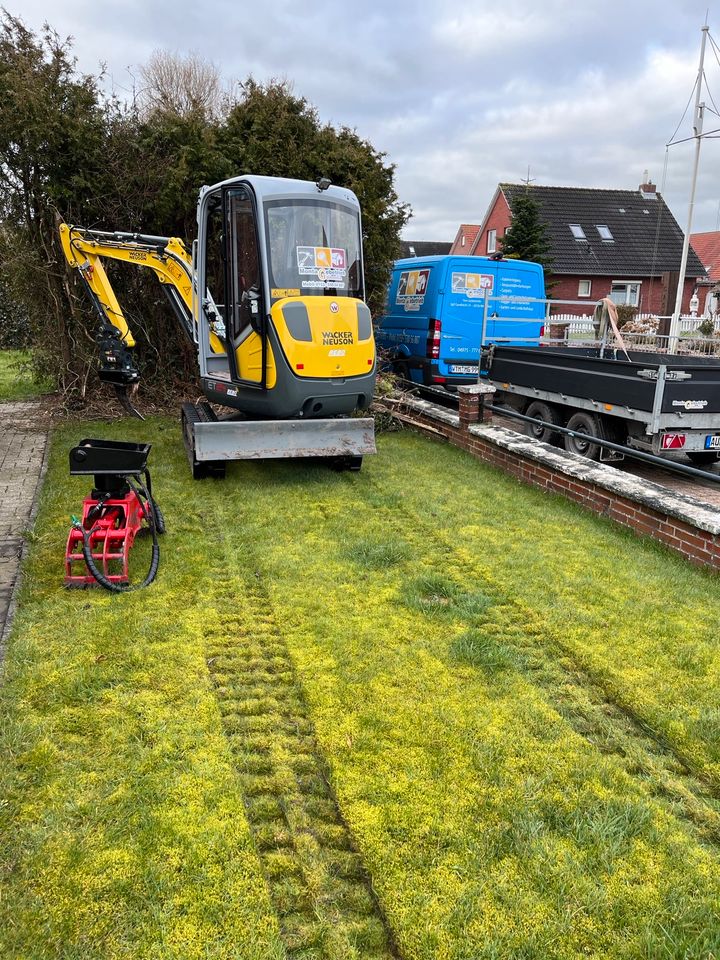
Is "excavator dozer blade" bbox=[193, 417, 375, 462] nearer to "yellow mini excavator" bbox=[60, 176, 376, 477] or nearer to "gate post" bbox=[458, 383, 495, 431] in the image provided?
"yellow mini excavator" bbox=[60, 176, 376, 477]

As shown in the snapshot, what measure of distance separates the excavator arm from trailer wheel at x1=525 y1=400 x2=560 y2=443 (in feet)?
13.9

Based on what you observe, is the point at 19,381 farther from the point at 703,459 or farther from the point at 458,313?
the point at 703,459

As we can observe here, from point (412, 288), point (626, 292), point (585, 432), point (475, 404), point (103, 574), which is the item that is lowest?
point (103, 574)

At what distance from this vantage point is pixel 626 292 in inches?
1406

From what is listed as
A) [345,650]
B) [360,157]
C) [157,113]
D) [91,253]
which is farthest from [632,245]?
[345,650]

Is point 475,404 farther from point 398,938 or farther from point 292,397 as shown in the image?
point 398,938

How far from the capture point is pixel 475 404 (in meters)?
8.52

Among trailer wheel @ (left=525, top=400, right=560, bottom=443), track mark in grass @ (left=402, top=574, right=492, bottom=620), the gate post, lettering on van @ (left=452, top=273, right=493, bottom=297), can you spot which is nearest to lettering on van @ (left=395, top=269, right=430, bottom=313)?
lettering on van @ (left=452, top=273, right=493, bottom=297)

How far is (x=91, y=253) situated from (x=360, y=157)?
16.1ft

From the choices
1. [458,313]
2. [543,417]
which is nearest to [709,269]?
[458,313]

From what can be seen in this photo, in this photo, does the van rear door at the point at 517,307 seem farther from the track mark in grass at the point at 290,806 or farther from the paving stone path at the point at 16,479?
the track mark in grass at the point at 290,806

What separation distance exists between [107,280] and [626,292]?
110 ft

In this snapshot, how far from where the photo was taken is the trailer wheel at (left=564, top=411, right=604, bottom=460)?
783cm

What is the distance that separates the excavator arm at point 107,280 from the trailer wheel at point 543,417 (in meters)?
4.23
